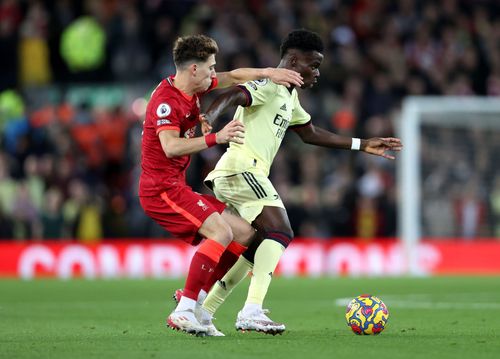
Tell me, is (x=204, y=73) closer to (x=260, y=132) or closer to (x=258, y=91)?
(x=258, y=91)

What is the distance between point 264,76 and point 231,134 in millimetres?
1067

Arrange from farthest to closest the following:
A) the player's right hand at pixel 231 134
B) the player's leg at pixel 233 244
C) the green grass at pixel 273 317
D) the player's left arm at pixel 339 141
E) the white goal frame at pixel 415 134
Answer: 1. the white goal frame at pixel 415 134
2. the player's left arm at pixel 339 141
3. the player's leg at pixel 233 244
4. the player's right hand at pixel 231 134
5. the green grass at pixel 273 317

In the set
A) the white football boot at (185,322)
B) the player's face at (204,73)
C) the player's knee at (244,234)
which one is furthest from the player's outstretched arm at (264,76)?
the white football boot at (185,322)

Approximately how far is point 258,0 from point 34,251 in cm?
666

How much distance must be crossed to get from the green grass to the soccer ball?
0.10 meters

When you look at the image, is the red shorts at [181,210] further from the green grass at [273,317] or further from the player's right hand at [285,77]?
the player's right hand at [285,77]

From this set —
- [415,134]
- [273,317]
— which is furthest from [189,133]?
→ [415,134]

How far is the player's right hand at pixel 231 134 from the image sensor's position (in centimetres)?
731

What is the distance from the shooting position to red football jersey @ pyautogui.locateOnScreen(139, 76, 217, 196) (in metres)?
7.74

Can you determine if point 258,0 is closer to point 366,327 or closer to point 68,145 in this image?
point 68,145

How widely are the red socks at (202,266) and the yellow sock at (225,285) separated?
61 centimetres

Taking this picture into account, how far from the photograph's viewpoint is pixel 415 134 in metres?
18.9

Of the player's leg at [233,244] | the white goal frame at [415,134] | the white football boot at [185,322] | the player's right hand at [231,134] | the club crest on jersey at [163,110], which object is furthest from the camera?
the white goal frame at [415,134]

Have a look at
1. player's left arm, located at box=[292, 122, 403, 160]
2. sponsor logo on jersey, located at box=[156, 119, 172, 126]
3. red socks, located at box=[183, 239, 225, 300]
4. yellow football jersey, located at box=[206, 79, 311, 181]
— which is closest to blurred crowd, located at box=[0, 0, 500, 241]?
player's left arm, located at box=[292, 122, 403, 160]
